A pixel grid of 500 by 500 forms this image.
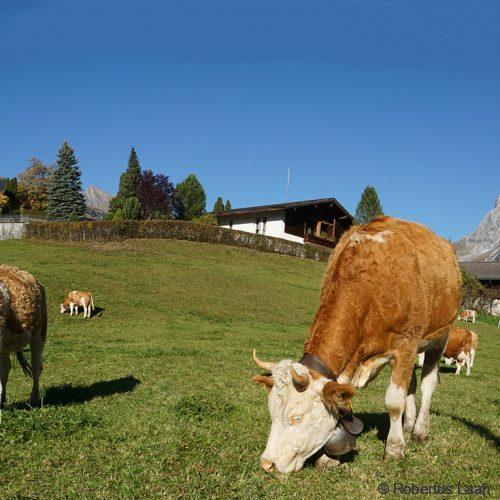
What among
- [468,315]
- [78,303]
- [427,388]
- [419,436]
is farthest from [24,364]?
[468,315]

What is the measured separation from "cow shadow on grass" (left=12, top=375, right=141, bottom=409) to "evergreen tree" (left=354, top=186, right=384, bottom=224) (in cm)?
10595

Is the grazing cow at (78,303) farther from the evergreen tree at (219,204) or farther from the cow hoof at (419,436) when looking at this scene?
the evergreen tree at (219,204)

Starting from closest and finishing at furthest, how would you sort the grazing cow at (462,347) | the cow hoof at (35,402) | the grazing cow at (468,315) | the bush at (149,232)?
the cow hoof at (35,402) < the grazing cow at (462,347) < the grazing cow at (468,315) < the bush at (149,232)

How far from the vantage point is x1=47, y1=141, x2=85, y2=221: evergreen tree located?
2881 inches

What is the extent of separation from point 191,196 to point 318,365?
98.7 metres

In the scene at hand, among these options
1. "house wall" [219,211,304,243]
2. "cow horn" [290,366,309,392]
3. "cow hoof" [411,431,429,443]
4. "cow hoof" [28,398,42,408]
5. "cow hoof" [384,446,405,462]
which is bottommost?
"cow hoof" [28,398,42,408]

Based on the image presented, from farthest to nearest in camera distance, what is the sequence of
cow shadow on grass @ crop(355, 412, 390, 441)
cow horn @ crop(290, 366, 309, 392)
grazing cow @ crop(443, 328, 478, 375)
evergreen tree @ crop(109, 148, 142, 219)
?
evergreen tree @ crop(109, 148, 142, 219) < grazing cow @ crop(443, 328, 478, 375) < cow shadow on grass @ crop(355, 412, 390, 441) < cow horn @ crop(290, 366, 309, 392)

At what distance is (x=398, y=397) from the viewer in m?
5.60

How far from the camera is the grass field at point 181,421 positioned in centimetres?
477

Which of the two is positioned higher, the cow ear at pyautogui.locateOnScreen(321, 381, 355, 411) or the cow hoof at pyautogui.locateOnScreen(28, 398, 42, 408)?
the cow ear at pyautogui.locateOnScreen(321, 381, 355, 411)

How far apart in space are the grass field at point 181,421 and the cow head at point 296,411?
406 mm

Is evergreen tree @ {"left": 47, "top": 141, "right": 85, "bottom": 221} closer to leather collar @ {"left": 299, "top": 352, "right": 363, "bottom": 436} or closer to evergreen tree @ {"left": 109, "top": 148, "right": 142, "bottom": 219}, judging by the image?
evergreen tree @ {"left": 109, "top": 148, "right": 142, "bottom": 219}

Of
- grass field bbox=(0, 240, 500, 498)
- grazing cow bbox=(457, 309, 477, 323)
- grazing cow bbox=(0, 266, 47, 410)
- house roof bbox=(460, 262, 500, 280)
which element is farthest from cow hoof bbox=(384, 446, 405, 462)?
house roof bbox=(460, 262, 500, 280)

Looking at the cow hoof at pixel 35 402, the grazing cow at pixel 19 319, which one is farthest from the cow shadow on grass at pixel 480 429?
the grazing cow at pixel 19 319
